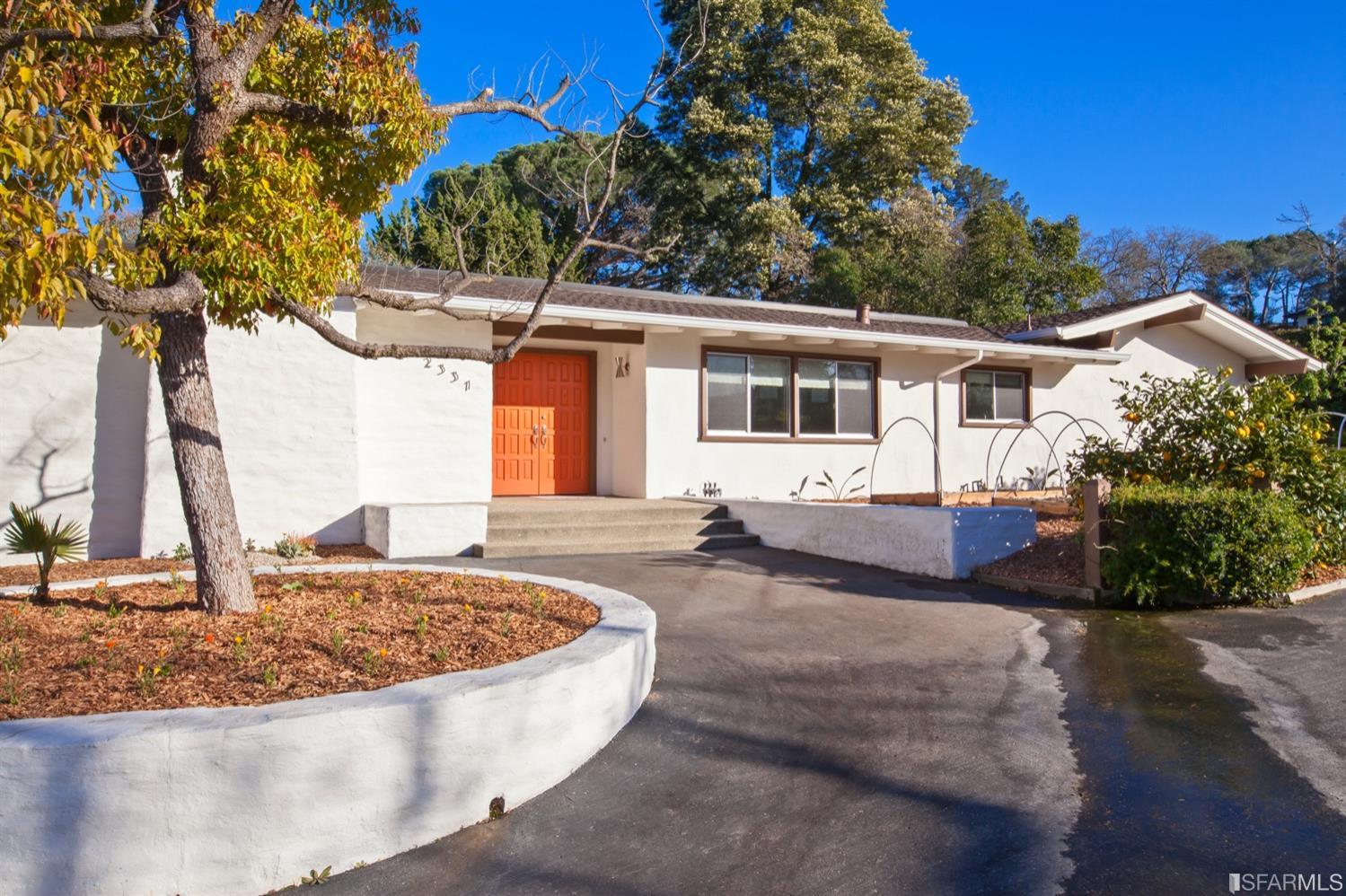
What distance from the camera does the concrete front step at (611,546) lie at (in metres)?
10.3

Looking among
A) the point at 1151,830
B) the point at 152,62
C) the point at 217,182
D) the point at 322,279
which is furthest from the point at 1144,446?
the point at 152,62

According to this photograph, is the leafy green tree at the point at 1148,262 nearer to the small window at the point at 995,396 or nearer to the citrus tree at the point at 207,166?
the small window at the point at 995,396

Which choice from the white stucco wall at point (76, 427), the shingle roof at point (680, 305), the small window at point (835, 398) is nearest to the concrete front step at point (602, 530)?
the shingle roof at point (680, 305)

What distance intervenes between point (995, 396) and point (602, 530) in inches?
349

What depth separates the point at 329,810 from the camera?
333cm

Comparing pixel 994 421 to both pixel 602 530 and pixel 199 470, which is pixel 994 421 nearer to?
pixel 602 530

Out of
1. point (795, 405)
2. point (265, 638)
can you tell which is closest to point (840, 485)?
point (795, 405)

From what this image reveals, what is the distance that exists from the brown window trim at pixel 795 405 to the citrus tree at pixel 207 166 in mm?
7503

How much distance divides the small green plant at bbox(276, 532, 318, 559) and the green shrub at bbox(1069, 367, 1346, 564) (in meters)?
8.77

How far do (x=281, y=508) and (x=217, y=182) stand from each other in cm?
599

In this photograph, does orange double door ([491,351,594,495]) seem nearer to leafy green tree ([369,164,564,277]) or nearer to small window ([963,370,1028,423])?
leafy green tree ([369,164,564,277])

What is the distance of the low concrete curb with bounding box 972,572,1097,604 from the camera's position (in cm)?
834

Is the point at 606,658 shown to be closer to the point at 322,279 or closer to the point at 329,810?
the point at 329,810

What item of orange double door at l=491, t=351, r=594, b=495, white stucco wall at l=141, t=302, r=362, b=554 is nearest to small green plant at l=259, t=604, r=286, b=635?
white stucco wall at l=141, t=302, r=362, b=554
